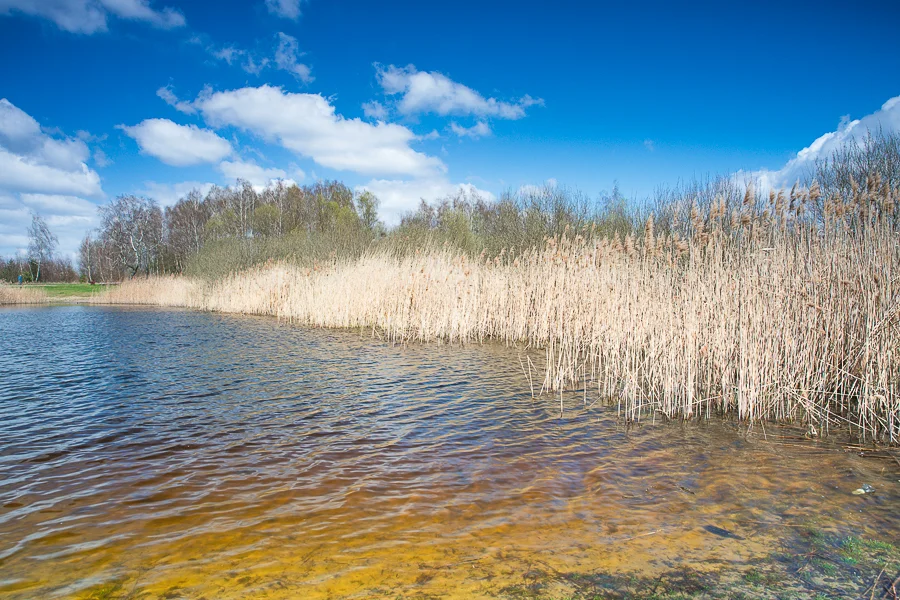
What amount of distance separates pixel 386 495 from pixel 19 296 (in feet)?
114

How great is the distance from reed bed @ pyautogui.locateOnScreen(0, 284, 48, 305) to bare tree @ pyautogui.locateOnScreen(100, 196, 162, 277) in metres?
14.2

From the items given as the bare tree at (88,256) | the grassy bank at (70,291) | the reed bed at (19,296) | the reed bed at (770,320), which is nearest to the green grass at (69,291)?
the grassy bank at (70,291)

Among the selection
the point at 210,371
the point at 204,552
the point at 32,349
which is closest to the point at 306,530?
the point at 204,552

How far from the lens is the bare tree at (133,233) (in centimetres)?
4241

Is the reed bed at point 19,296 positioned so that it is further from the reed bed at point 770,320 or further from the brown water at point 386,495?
the reed bed at point 770,320

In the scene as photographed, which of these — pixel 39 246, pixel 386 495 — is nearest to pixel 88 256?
pixel 39 246

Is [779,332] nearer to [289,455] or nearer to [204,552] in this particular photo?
[289,455]

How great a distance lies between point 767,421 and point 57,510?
602 centimetres

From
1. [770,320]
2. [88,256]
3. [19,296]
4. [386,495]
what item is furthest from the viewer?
[88,256]

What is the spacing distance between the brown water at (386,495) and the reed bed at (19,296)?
1123 inches

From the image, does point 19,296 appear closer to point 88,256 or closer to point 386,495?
point 88,256

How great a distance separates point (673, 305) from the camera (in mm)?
5824

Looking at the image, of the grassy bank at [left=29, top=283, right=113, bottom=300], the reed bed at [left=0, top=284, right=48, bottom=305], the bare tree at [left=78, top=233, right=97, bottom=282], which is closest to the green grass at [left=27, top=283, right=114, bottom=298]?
the grassy bank at [left=29, top=283, right=113, bottom=300]

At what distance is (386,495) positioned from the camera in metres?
3.28
